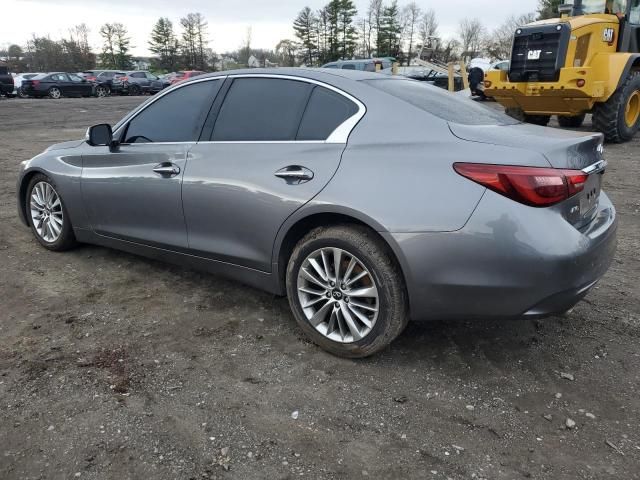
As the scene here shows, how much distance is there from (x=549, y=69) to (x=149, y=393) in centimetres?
986

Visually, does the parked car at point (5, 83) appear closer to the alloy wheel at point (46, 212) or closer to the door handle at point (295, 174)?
the alloy wheel at point (46, 212)

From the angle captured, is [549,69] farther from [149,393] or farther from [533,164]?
[149,393]

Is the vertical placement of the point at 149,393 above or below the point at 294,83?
below

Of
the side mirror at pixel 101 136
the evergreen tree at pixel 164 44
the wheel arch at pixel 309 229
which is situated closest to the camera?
the wheel arch at pixel 309 229

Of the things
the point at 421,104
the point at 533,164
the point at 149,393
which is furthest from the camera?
the point at 421,104

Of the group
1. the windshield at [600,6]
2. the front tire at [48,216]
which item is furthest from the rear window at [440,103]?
the windshield at [600,6]

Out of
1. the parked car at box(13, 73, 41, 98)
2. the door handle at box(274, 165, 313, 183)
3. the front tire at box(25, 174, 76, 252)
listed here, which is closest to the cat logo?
the door handle at box(274, 165, 313, 183)

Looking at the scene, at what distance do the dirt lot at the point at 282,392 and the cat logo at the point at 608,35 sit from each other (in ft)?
26.3

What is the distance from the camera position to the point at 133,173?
157 inches

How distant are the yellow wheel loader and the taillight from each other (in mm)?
8255

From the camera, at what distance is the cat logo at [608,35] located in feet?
33.9

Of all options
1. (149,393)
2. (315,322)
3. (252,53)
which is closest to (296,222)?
(315,322)

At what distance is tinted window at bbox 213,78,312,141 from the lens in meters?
3.29

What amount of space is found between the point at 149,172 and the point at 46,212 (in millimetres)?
1584
